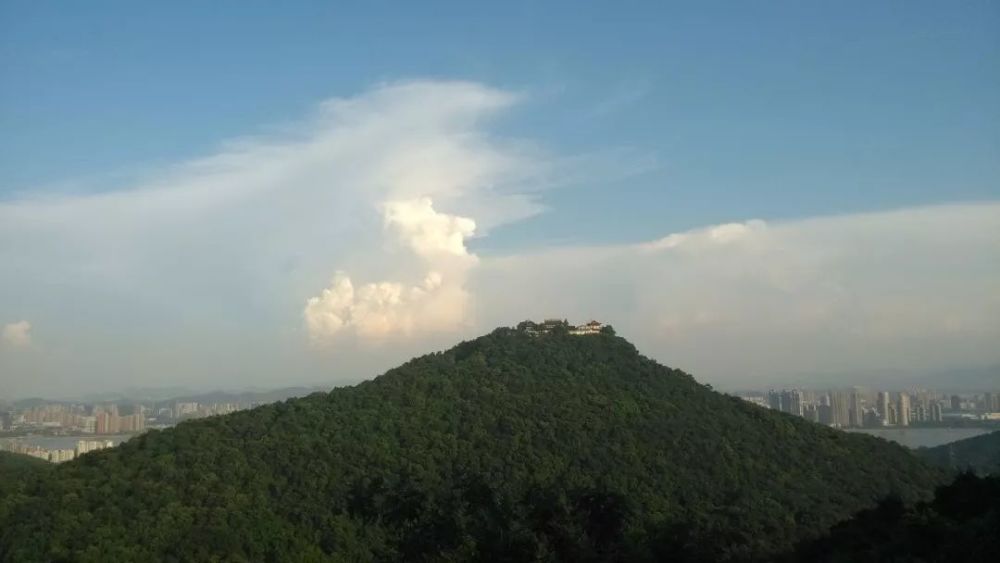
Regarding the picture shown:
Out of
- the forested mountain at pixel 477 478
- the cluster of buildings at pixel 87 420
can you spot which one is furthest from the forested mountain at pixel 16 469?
the cluster of buildings at pixel 87 420

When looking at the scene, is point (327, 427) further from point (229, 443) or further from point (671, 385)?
point (671, 385)

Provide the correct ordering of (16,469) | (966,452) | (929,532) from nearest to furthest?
1. (929,532)
2. (966,452)
3. (16,469)

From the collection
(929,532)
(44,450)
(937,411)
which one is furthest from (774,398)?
(44,450)

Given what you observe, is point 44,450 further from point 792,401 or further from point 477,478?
point 792,401

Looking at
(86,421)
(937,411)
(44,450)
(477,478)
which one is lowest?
(477,478)

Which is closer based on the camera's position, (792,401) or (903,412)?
(903,412)

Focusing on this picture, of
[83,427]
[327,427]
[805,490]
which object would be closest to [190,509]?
[327,427]

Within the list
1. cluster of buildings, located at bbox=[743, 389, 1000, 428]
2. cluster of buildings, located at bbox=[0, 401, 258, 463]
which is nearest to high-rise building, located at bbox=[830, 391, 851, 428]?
cluster of buildings, located at bbox=[743, 389, 1000, 428]

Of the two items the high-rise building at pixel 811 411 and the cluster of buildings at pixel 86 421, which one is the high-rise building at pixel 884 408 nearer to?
the high-rise building at pixel 811 411
